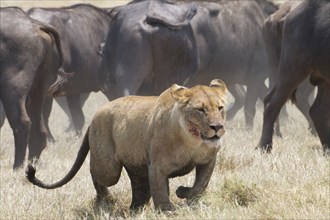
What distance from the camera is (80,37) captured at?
1480 cm

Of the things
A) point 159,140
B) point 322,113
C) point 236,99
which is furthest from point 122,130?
point 236,99

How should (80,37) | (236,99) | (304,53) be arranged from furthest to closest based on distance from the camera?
(236,99) → (80,37) → (304,53)

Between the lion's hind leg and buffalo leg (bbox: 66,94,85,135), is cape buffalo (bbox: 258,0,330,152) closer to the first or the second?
the lion's hind leg

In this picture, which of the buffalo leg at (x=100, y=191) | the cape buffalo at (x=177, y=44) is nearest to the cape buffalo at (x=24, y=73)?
the cape buffalo at (x=177, y=44)

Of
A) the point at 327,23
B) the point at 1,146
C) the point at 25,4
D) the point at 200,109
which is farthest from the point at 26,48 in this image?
the point at 25,4

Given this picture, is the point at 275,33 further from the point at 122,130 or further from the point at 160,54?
the point at 122,130

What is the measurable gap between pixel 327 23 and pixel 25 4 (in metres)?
12.9

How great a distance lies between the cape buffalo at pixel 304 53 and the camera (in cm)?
1036

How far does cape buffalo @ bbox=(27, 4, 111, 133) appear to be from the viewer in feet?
47.2

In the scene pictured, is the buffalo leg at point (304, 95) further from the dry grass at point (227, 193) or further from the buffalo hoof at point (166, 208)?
the buffalo hoof at point (166, 208)

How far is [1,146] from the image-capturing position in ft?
40.2

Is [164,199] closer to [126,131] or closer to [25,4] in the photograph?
[126,131]

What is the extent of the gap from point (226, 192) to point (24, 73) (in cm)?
450

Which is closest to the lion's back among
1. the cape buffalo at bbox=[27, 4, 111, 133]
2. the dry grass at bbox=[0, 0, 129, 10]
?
the cape buffalo at bbox=[27, 4, 111, 133]
